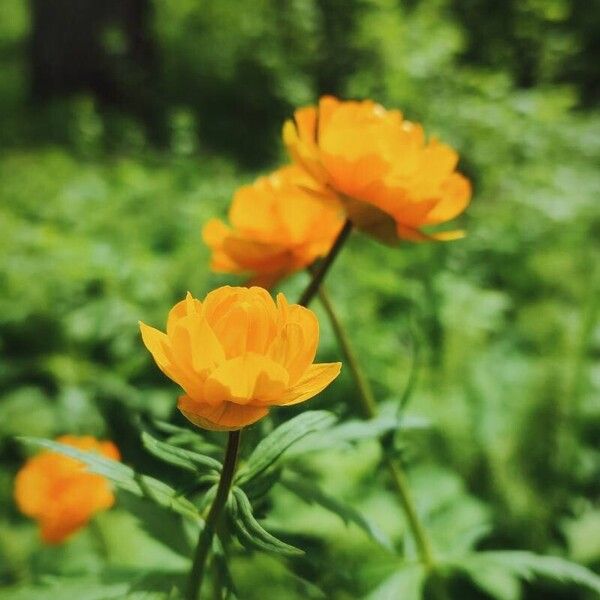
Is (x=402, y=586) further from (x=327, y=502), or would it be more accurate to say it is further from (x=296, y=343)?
(x=296, y=343)

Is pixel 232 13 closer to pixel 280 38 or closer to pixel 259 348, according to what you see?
pixel 280 38

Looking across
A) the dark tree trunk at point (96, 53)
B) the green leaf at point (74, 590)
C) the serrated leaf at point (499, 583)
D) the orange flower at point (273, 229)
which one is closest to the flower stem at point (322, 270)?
the orange flower at point (273, 229)

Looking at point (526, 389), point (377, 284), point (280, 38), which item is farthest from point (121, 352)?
point (280, 38)

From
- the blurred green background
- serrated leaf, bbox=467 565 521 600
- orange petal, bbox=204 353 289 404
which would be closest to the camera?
orange petal, bbox=204 353 289 404

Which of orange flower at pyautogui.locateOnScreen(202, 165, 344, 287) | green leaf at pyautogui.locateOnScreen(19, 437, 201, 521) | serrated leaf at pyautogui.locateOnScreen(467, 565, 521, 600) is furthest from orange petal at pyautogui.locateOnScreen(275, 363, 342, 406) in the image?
serrated leaf at pyautogui.locateOnScreen(467, 565, 521, 600)

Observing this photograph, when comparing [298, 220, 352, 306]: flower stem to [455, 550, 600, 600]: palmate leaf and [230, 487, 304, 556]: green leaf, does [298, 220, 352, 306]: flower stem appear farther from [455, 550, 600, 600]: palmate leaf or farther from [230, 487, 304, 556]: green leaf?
[455, 550, 600, 600]: palmate leaf

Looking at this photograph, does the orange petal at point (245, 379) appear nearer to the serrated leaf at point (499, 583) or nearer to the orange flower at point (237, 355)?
the orange flower at point (237, 355)
